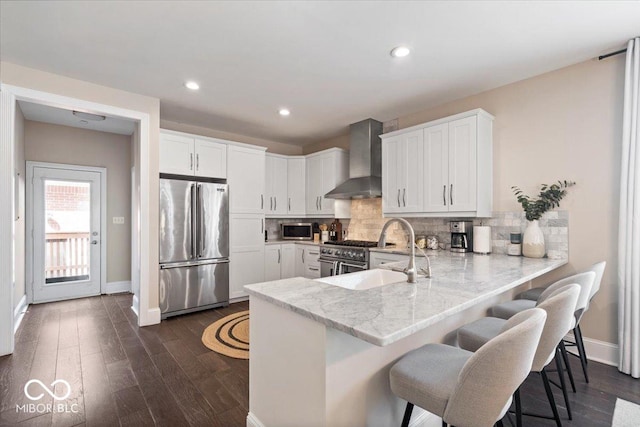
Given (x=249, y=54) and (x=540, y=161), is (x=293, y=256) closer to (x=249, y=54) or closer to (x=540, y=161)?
(x=249, y=54)

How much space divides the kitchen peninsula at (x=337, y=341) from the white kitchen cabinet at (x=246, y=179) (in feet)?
9.76

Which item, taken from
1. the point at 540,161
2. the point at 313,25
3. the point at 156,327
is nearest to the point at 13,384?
the point at 156,327

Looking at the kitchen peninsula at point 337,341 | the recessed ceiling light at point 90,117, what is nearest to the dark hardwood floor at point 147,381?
the kitchen peninsula at point 337,341

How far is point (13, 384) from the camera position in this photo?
2252mm

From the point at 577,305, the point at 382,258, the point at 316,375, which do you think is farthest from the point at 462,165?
the point at 316,375

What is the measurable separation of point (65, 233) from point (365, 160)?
485 centimetres

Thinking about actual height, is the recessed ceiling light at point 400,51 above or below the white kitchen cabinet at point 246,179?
above

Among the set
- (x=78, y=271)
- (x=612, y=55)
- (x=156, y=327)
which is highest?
(x=612, y=55)

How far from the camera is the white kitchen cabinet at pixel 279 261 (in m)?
4.82

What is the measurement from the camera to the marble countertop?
1071 millimetres

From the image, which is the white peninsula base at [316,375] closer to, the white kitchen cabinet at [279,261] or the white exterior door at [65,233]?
the white kitchen cabinet at [279,261]

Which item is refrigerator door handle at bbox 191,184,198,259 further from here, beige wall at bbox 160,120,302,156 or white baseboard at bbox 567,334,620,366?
white baseboard at bbox 567,334,620,366

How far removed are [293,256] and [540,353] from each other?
157 inches

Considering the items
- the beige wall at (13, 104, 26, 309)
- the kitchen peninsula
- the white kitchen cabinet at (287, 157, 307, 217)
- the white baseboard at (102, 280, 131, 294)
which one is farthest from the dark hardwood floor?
the white kitchen cabinet at (287, 157, 307, 217)
